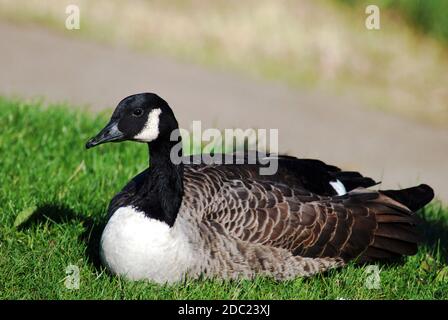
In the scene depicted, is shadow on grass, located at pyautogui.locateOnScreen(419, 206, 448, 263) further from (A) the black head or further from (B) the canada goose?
(A) the black head

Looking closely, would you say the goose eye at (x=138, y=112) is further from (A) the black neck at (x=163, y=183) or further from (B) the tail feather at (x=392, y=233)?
(B) the tail feather at (x=392, y=233)

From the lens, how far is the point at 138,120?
4.98 meters

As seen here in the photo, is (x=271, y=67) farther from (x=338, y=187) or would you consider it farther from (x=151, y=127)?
(x=151, y=127)

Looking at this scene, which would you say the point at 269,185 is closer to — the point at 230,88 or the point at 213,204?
the point at 213,204

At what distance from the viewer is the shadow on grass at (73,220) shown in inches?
215

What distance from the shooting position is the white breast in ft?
16.2

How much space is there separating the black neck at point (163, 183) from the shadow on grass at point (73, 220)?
55 cm

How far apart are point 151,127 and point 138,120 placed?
9cm

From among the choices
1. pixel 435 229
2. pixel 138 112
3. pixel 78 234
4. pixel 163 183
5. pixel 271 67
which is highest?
pixel 138 112

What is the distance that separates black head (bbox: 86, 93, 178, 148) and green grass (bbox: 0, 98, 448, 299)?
0.78 m

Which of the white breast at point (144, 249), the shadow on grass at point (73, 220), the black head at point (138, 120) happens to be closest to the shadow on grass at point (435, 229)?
the white breast at point (144, 249)

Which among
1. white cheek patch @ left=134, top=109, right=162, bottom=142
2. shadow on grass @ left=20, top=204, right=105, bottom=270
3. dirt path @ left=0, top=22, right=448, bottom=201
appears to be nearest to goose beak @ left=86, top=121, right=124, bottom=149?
white cheek patch @ left=134, top=109, right=162, bottom=142

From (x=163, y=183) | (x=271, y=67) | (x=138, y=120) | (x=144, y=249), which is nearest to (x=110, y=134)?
(x=138, y=120)
